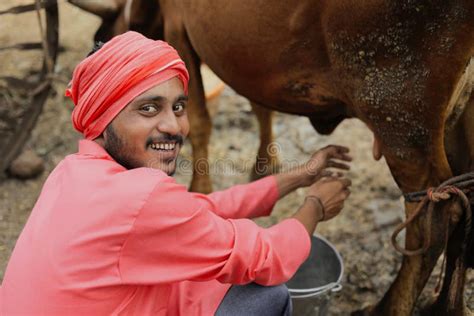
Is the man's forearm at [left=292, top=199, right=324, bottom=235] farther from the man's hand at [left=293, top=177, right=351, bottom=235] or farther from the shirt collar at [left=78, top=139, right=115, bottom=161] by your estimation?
the shirt collar at [left=78, top=139, right=115, bottom=161]

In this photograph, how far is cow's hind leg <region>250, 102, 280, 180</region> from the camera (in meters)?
4.03

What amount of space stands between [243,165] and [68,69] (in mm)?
1935

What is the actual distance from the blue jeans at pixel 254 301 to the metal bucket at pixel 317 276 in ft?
1.40

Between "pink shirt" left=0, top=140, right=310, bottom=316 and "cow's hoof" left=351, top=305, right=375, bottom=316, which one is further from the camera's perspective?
"cow's hoof" left=351, top=305, right=375, bottom=316

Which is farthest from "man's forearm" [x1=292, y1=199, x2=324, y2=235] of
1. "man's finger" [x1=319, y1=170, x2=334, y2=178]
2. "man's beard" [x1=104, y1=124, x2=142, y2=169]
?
"man's beard" [x1=104, y1=124, x2=142, y2=169]

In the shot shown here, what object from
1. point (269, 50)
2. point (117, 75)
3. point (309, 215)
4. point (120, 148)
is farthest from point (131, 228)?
point (269, 50)

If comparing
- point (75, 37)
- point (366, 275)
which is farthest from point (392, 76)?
point (75, 37)

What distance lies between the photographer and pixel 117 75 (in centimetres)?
185

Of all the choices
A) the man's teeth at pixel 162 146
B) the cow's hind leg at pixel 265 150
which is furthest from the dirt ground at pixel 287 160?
the man's teeth at pixel 162 146

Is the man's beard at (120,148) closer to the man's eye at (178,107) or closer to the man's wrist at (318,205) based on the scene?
the man's eye at (178,107)

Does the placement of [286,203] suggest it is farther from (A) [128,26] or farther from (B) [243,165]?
(A) [128,26]

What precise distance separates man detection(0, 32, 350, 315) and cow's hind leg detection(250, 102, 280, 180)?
193 cm

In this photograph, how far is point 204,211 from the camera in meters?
1.89

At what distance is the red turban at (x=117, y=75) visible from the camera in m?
1.86
